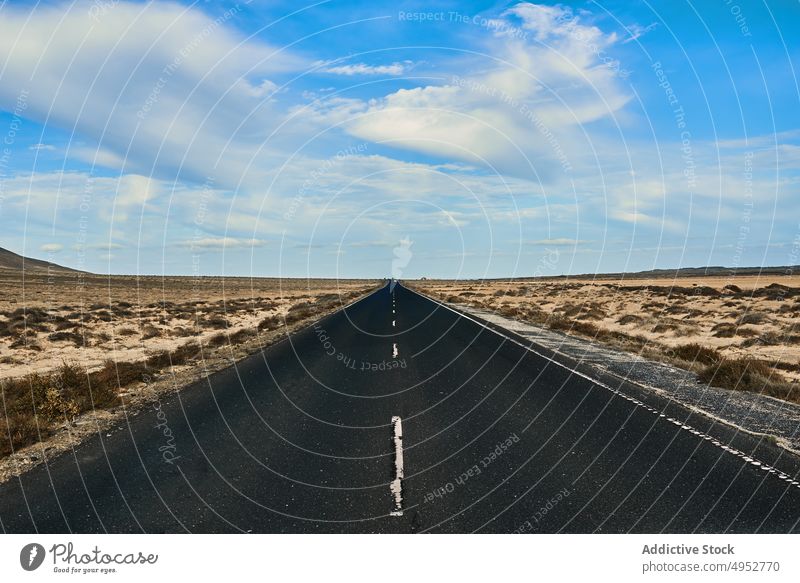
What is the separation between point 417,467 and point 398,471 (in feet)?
0.82

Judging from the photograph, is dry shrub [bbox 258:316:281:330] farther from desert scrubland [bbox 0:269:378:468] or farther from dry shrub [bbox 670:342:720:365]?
dry shrub [bbox 670:342:720:365]

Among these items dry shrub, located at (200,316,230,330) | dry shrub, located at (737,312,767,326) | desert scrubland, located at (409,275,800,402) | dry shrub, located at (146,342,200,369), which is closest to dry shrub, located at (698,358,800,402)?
desert scrubland, located at (409,275,800,402)

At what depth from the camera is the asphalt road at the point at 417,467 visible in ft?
16.7

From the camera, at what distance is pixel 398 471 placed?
21.1ft

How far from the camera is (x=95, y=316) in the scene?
3769 centimetres

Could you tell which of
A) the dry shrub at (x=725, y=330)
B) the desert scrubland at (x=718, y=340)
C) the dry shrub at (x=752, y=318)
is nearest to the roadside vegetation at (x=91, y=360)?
the desert scrubland at (x=718, y=340)

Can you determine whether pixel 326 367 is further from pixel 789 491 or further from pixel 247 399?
pixel 789 491

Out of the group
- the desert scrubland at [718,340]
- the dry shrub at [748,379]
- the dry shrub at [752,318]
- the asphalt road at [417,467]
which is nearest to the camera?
the asphalt road at [417,467]

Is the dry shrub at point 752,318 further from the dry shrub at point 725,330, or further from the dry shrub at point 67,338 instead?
the dry shrub at point 67,338

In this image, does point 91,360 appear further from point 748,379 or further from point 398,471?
point 748,379
